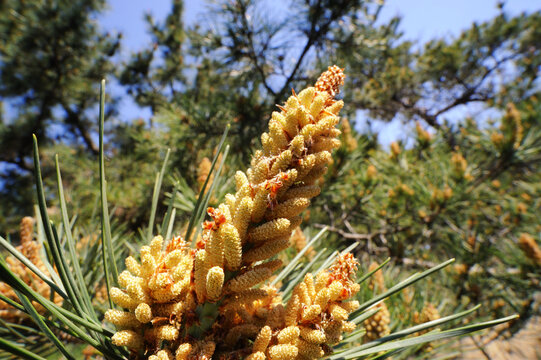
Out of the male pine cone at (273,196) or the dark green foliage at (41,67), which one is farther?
the dark green foliage at (41,67)

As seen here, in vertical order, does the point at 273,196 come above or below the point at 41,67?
below

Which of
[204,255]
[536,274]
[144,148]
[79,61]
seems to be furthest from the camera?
[79,61]

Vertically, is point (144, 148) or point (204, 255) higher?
point (144, 148)

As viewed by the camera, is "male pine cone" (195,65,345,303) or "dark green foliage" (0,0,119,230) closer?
"male pine cone" (195,65,345,303)

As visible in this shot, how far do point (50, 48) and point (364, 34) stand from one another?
3694mm

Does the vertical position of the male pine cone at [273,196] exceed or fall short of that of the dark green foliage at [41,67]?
it falls short

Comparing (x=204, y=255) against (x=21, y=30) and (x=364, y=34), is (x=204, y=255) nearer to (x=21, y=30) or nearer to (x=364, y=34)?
(x=364, y=34)

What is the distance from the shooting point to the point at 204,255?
36cm

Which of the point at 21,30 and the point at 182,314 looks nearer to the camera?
the point at 182,314

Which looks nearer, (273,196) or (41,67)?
(273,196)

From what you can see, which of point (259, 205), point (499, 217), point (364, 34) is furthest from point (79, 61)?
point (499, 217)

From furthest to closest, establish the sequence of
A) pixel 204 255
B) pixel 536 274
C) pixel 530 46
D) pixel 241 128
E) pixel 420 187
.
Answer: pixel 530 46, pixel 241 128, pixel 420 187, pixel 536 274, pixel 204 255

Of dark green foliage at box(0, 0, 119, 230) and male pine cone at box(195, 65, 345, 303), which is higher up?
dark green foliage at box(0, 0, 119, 230)

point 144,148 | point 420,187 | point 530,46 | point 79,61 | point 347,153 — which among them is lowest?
point 420,187
